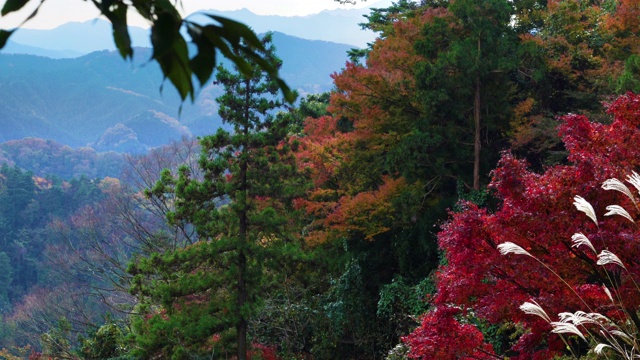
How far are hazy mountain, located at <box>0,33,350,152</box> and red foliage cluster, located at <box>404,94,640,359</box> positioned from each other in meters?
72.4

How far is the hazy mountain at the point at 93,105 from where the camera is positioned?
86.2m

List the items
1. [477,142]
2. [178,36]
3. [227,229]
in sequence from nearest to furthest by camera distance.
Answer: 1. [178,36]
2. [227,229]
3. [477,142]

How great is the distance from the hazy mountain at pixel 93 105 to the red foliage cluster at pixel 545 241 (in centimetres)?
7242

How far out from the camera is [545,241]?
5609mm

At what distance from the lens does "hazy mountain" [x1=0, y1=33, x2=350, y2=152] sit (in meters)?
86.2

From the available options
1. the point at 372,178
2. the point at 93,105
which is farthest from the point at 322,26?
the point at 372,178

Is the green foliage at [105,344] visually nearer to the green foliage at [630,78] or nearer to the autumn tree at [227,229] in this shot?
the autumn tree at [227,229]

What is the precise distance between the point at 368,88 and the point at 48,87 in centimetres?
9111

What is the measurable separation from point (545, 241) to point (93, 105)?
326 feet

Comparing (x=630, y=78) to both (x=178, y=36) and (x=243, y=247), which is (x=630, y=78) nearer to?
(x=243, y=247)

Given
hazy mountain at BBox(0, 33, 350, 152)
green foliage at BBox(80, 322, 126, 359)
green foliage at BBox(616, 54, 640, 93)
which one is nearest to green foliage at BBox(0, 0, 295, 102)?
green foliage at BBox(616, 54, 640, 93)

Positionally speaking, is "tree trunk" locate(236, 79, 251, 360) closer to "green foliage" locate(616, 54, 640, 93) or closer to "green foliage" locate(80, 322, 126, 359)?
"green foliage" locate(80, 322, 126, 359)

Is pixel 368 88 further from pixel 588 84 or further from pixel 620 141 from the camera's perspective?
pixel 620 141

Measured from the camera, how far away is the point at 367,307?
13.7 meters
